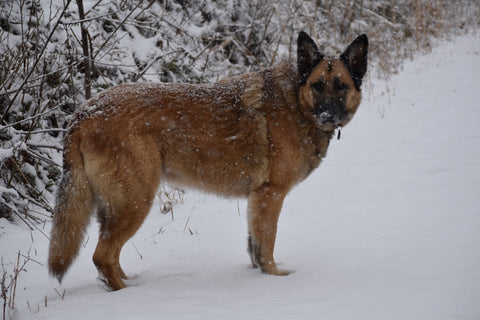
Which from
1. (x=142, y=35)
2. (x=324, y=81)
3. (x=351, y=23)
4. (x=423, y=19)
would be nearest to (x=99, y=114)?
(x=324, y=81)

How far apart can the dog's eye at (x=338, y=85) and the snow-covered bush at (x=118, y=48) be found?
2285mm

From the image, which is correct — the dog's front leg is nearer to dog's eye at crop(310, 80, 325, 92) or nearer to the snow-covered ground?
the snow-covered ground

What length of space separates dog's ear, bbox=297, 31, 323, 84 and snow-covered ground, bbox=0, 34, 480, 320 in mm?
1566

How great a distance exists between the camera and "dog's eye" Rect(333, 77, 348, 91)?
3.11 meters

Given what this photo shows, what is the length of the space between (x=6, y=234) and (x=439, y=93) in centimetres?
818

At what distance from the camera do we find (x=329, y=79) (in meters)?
3.10

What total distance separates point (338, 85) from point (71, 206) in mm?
2274

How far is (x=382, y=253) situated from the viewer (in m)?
3.12

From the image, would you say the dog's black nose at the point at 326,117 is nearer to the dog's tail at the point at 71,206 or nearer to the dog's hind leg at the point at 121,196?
the dog's hind leg at the point at 121,196

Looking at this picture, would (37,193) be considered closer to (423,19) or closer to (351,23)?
(351,23)

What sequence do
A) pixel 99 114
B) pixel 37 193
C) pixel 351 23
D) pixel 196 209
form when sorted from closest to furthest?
pixel 99 114
pixel 37 193
pixel 196 209
pixel 351 23

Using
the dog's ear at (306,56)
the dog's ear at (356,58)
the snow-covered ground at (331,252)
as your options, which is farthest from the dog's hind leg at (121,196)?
the dog's ear at (356,58)

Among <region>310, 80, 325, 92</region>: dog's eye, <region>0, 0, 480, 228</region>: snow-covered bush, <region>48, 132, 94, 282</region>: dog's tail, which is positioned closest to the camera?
<region>48, 132, 94, 282</region>: dog's tail

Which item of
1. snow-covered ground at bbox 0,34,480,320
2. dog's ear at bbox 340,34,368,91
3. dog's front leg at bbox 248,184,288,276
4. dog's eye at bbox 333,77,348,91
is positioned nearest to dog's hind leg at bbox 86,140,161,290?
snow-covered ground at bbox 0,34,480,320
